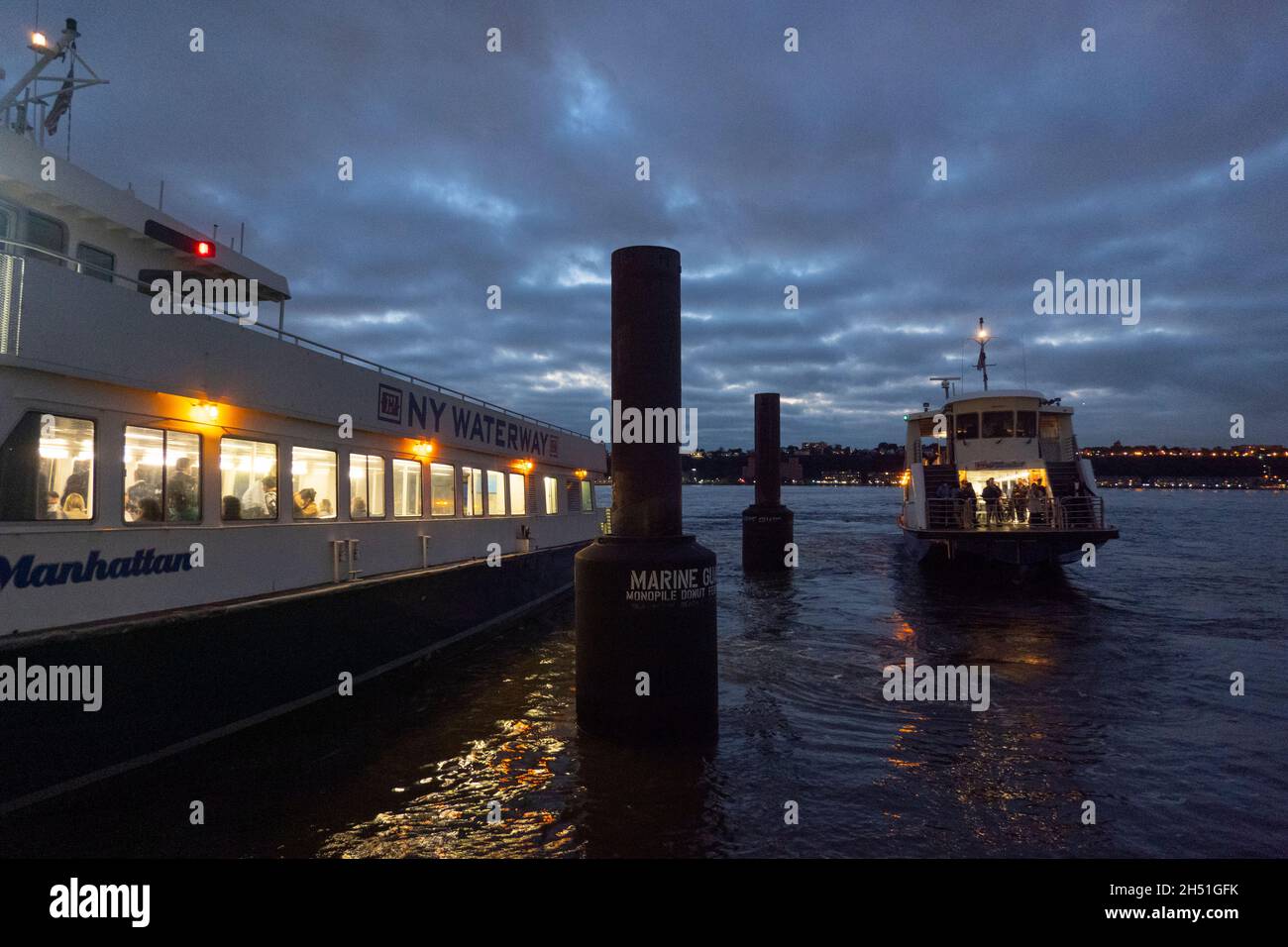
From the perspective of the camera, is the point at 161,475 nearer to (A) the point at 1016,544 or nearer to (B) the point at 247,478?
(B) the point at 247,478

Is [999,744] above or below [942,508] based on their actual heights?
below

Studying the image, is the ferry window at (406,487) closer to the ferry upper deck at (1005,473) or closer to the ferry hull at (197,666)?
the ferry hull at (197,666)

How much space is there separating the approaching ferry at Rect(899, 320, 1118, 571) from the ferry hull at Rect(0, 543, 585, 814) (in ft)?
59.6

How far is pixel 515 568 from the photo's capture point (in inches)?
637

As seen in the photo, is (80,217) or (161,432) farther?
(80,217)

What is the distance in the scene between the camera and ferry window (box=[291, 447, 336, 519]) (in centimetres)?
995

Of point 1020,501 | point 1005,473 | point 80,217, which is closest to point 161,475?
point 80,217

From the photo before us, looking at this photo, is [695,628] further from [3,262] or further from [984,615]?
[984,615]

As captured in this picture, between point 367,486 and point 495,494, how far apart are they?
16.4ft

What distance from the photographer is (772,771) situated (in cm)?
736

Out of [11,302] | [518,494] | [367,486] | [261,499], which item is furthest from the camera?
[518,494]

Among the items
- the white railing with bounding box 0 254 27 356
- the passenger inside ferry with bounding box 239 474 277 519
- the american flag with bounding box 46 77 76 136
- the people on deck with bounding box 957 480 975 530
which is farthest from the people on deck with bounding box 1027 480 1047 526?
the american flag with bounding box 46 77 76 136

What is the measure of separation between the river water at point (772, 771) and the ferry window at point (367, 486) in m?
2.66

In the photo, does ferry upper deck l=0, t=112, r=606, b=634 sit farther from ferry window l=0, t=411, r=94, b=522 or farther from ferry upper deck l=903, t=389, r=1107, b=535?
ferry upper deck l=903, t=389, r=1107, b=535
